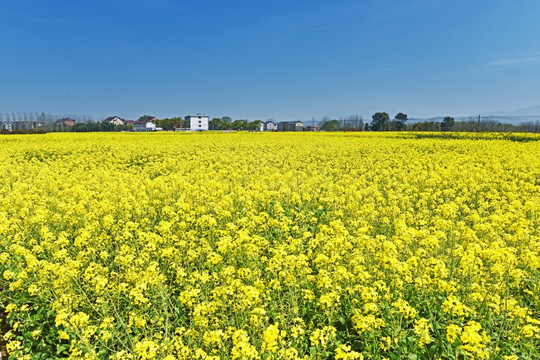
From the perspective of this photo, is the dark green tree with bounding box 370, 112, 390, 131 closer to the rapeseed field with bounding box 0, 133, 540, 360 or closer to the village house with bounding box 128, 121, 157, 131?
the rapeseed field with bounding box 0, 133, 540, 360

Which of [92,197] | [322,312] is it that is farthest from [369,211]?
[92,197]

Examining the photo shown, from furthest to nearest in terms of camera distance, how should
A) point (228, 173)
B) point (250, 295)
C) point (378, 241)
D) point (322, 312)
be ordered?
point (228, 173) < point (378, 241) < point (322, 312) < point (250, 295)

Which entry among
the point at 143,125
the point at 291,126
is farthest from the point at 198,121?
the point at 291,126

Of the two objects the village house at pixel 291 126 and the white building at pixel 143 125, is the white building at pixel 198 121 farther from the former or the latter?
the village house at pixel 291 126

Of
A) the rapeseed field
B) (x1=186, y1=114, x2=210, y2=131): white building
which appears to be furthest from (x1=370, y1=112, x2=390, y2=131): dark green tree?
(x1=186, y1=114, x2=210, y2=131): white building

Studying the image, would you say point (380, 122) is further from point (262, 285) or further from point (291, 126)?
point (262, 285)

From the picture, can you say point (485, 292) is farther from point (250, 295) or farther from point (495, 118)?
point (495, 118)

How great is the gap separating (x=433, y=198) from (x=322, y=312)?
643cm

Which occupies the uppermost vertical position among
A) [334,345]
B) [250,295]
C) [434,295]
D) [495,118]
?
[495,118]

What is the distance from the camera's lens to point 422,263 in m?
4.47

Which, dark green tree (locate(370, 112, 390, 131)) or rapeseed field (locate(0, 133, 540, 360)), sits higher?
dark green tree (locate(370, 112, 390, 131))

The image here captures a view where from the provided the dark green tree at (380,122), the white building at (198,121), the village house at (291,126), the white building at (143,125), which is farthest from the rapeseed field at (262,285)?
the white building at (198,121)

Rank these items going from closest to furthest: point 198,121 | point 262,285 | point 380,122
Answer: point 262,285
point 380,122
point 198,121

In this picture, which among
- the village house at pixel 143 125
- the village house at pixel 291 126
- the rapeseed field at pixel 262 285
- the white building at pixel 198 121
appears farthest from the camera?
the white building at pixel 198 121
